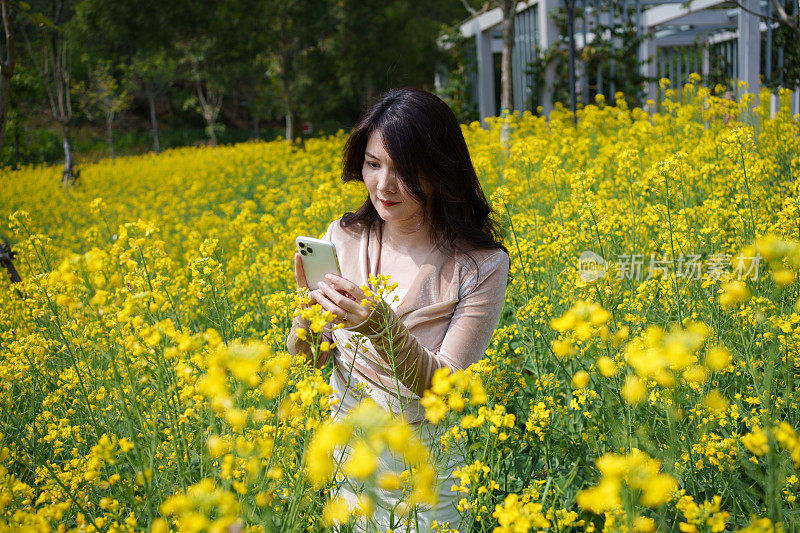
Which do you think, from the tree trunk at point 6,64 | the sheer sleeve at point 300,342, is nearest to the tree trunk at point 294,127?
the tree trunk at point 6,64

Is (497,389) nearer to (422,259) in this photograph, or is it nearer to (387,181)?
(422,259)

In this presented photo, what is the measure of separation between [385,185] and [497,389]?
2.17ft

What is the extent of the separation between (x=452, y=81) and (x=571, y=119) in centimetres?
544

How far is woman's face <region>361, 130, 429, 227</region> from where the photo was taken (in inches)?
70.9

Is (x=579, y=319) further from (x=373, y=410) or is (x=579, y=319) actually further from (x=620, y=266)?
(x=620, y=266)

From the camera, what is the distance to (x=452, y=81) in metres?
12.7

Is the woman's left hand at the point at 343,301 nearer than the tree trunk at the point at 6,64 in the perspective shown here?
Yes

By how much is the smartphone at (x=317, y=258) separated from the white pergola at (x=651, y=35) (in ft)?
19.1

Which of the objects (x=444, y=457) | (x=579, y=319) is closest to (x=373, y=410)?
(x=579, y=319)

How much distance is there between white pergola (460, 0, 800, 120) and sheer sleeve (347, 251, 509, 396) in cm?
560

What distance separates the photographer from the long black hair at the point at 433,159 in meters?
1.79

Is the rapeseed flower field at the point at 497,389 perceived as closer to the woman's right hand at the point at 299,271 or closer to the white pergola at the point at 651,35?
the woman's right hand at the point at 299,271

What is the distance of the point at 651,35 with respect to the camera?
8.69 metres

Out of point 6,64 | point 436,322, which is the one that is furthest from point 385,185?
point 6,64
